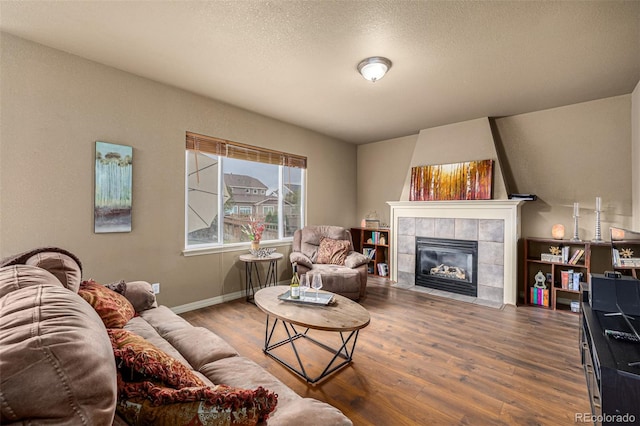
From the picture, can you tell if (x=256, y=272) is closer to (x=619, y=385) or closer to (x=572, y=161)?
(x=619, y=385)

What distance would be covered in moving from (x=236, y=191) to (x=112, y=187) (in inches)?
58.9

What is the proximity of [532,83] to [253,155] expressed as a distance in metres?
3.48

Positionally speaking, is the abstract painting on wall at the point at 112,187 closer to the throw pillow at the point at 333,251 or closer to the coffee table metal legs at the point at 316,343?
the coffee table metal legs at the point at 316,343

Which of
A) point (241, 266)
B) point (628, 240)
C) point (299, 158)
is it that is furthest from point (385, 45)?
point (241, 266)

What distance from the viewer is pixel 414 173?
494 centimetres

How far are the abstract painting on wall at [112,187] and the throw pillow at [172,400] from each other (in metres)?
2.41

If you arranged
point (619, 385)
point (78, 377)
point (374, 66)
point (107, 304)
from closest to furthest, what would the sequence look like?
point (78, 377) < point (619, 385) < point (107, 304) < point (374, 66)

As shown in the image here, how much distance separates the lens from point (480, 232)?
4168mm

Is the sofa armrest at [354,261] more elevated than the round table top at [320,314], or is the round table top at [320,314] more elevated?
the sofa armrest at [354,261]

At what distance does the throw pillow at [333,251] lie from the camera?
4312 mm

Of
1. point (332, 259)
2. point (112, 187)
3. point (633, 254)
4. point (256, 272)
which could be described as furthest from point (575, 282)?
point (112, 187)

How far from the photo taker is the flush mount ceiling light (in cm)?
263

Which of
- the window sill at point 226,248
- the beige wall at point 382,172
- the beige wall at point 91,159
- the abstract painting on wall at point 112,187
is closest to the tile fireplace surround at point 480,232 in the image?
the beige wall at point 382,172

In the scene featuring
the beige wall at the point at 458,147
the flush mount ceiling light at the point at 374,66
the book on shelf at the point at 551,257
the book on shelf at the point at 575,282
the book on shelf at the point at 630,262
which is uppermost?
the flush mount ceiling light at the point at 374,66
